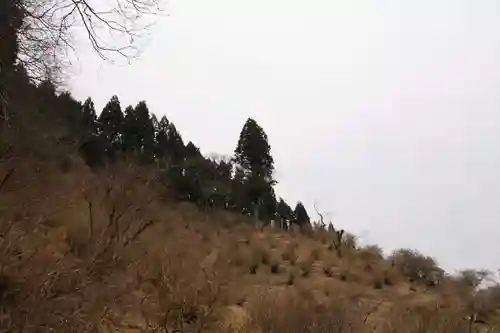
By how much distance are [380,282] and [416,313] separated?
3988 mm

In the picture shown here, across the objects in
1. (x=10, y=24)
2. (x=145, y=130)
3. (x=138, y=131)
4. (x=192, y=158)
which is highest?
(x=145, y=130)

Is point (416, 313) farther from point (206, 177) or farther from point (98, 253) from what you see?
point (206, 177)

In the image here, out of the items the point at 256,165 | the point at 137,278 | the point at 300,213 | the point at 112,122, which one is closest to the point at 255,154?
the point at 256,165

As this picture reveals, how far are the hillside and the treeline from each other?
584 inches

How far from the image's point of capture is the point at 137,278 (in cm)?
664

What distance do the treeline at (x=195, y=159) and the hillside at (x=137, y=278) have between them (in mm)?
14824

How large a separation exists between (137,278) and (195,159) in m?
24.5

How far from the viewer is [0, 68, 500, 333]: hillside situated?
5188 millimetres

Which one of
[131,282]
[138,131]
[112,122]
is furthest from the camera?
[112,122]

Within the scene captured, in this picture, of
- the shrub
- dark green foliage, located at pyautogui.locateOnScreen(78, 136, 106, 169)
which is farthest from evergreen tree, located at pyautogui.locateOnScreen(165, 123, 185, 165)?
the shrub

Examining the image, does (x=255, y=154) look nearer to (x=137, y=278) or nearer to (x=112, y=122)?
(x=112, y=122)

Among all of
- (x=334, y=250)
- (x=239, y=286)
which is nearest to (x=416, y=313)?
(x=239, y=286)

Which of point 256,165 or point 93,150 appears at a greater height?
point 256,165

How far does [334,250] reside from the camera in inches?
611
